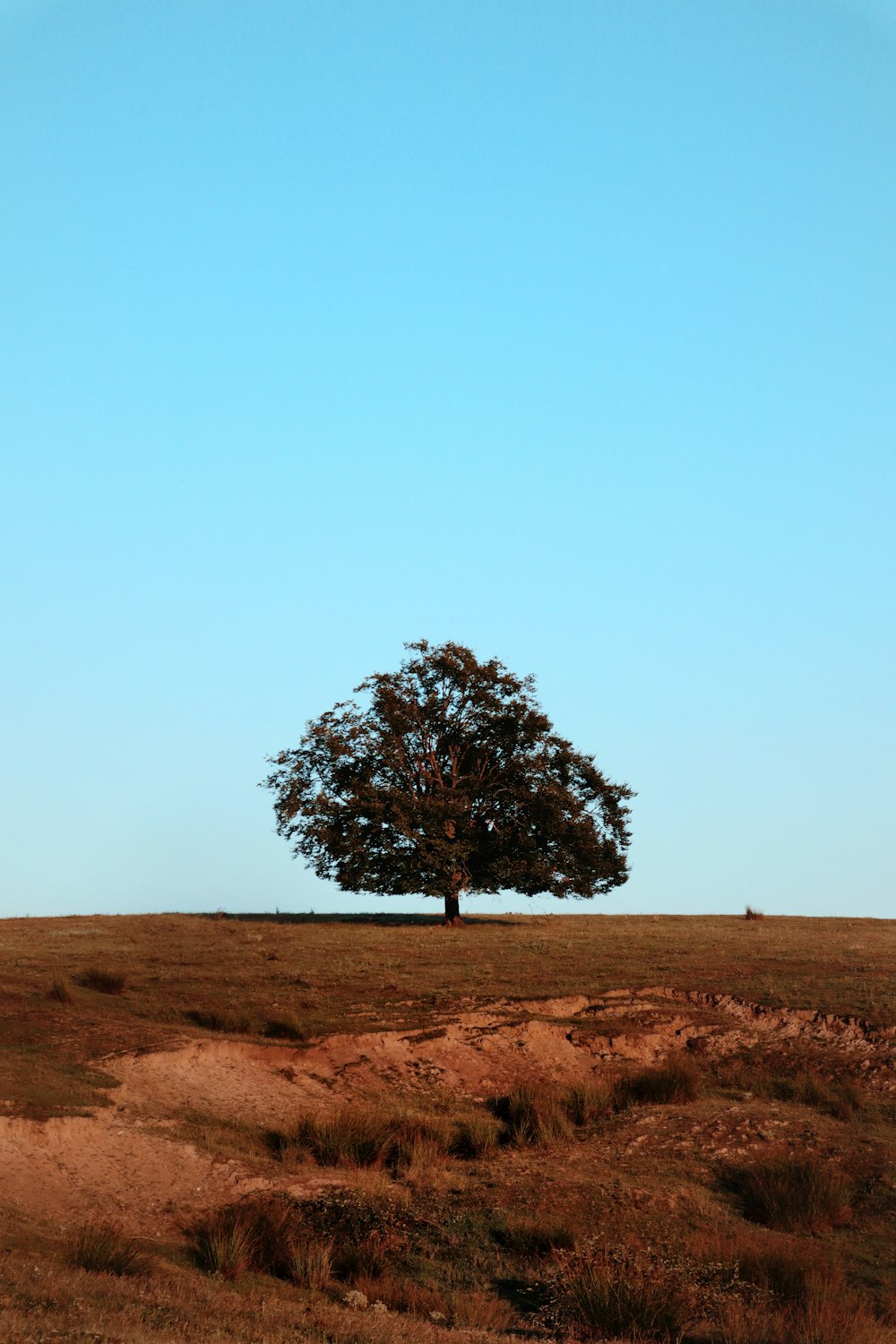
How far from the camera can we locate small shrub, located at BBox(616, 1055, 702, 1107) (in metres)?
21.5

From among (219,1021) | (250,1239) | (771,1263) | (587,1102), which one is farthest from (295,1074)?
(771,1263)

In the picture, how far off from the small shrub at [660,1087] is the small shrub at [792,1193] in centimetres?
303

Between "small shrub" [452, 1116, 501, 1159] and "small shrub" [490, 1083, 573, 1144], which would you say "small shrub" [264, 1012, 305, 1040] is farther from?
"small shrub" [452, 1116, 501, 1159]

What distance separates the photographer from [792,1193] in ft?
56.9

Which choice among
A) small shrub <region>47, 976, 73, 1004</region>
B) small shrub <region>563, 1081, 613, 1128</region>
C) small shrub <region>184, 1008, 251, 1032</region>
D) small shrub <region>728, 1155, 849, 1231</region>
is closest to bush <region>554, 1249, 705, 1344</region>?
small shrub <region>728, 1155, 849, 1231</region>

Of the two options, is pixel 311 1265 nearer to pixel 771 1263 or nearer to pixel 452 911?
pixel 771 1263

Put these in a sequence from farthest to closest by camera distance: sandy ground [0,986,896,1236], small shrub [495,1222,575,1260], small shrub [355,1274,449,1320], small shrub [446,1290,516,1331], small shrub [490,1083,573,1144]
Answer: small shrub [490,1083,573,1144], sandy ground [0,986,896,1236], small shrub [495,1222,575,1260], small shrub [355,1274,449,1320], small shrub [446,1290,516,1331]

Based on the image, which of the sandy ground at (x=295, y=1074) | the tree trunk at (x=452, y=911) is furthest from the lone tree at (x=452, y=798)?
the sandy ground at (x=295, y=1074)

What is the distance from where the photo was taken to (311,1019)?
24281mm

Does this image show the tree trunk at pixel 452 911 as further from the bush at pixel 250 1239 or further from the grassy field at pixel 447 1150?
the bush at pixel 250 1239

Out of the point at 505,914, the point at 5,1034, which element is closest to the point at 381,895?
the point at 505,914

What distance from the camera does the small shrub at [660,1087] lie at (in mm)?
21547

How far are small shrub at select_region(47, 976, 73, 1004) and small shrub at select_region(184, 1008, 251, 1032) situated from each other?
239cm

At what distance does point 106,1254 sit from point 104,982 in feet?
42.9
